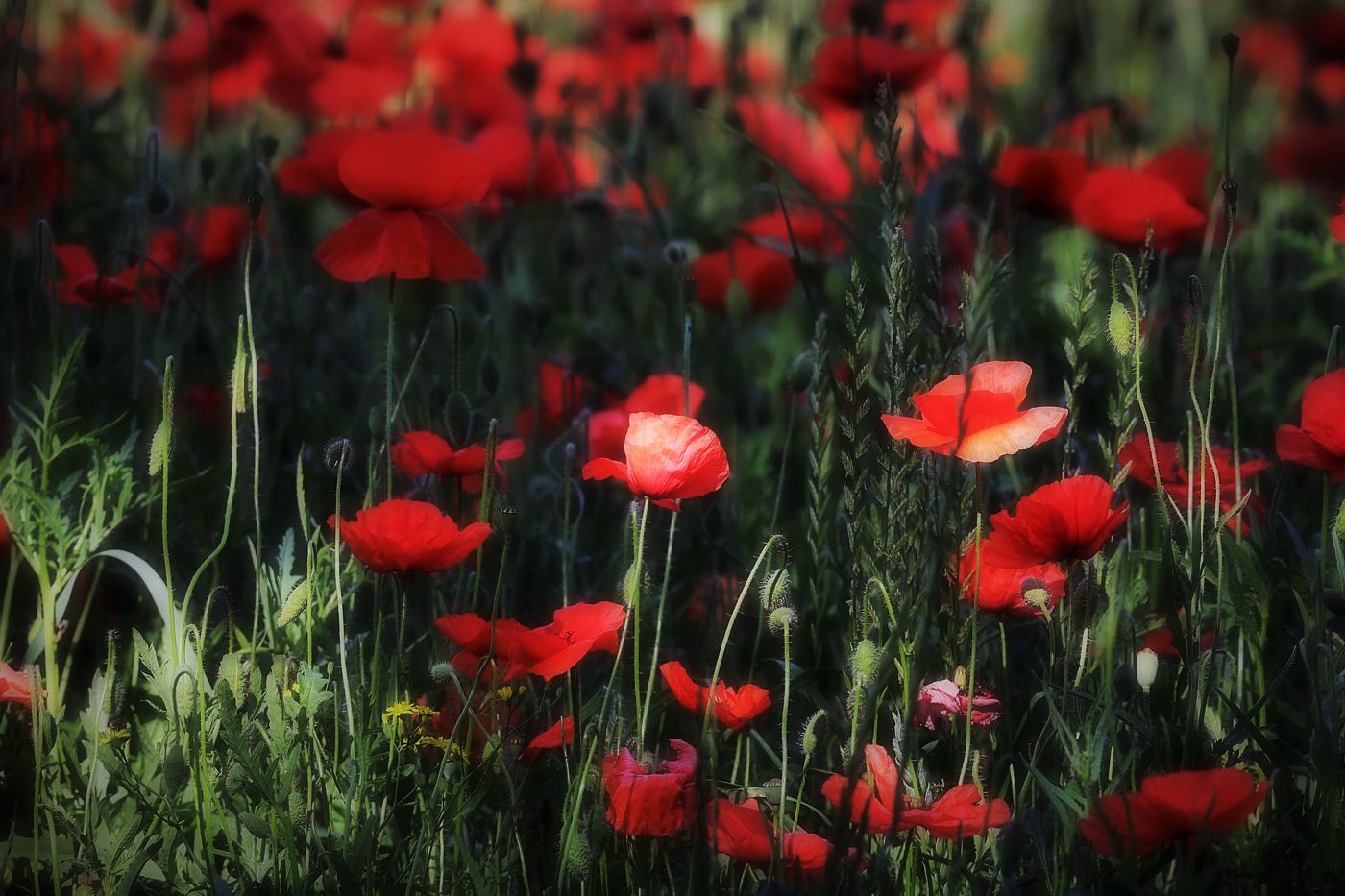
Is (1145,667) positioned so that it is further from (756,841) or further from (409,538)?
(409,538)

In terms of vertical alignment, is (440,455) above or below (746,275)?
above

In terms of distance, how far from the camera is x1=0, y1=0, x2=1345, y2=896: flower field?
136 cm

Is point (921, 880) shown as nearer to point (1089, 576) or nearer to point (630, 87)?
point (1089, 576)

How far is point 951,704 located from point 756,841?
277mm

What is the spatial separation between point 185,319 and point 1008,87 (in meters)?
2.76

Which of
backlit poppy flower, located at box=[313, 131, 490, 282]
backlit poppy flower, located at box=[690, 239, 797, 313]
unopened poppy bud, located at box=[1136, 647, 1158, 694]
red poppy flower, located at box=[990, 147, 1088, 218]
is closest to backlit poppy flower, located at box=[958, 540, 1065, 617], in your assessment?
unopened poppy bud, located at box=[1136, 647, 1158, 694]

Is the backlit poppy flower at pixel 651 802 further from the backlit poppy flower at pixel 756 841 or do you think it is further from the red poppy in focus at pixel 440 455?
the red poppy in focus at pixel 440 455

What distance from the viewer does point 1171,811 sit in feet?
3.91

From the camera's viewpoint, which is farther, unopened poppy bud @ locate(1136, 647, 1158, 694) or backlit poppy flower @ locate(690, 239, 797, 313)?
backlit poppy flower @ locate(690, 239, 797, 313)

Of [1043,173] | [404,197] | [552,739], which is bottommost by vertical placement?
[552,739]

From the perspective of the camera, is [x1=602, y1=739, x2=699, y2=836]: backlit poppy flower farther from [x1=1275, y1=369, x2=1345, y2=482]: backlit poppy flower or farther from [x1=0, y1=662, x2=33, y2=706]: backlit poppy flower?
[x1=1275, y1=369, x2=1345, y2=482]: backlit poppy flower

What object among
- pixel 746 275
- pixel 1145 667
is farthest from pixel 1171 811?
pixel 746 275

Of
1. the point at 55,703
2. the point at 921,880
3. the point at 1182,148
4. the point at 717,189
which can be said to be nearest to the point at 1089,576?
the point at 921,880

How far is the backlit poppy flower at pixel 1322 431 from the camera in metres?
1.46
